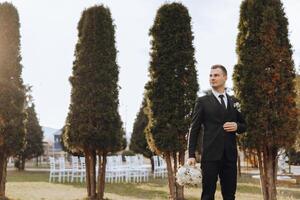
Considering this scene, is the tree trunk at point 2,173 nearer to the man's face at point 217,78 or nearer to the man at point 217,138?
the man at point 217,138

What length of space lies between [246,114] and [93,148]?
448 centimetres

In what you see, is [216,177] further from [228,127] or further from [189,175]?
[228,127]

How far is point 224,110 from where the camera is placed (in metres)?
4.57

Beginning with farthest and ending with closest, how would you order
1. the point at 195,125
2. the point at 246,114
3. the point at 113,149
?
the point at 113,149 → the point at 246,114 → the point at 195,125

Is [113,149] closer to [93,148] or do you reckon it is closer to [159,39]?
[93,148]

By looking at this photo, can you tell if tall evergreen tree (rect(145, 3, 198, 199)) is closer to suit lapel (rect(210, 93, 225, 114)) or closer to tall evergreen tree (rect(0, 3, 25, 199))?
tall evergreen tree (rect(0, 3, 25, 199))

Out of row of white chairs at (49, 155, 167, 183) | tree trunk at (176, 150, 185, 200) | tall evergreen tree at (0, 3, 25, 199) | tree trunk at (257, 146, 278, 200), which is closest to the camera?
tree trunk at (257, 146, 278, 200)

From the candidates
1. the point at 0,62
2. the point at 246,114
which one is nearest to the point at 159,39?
the point at 246,114

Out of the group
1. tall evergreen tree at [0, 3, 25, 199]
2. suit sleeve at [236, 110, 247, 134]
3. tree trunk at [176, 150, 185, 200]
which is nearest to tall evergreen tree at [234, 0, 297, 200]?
tree trunk at [176, 150, 185, 200]

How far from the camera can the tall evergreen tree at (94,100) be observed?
36.2ft

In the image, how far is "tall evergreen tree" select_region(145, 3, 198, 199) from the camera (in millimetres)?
10227

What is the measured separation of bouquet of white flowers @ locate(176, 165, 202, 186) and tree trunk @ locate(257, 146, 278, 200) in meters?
4.48

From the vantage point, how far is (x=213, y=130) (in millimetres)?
4527

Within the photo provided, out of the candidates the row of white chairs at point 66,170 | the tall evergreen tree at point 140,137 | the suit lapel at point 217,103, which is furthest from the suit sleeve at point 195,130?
the tall evergreen tree at point 140,137
